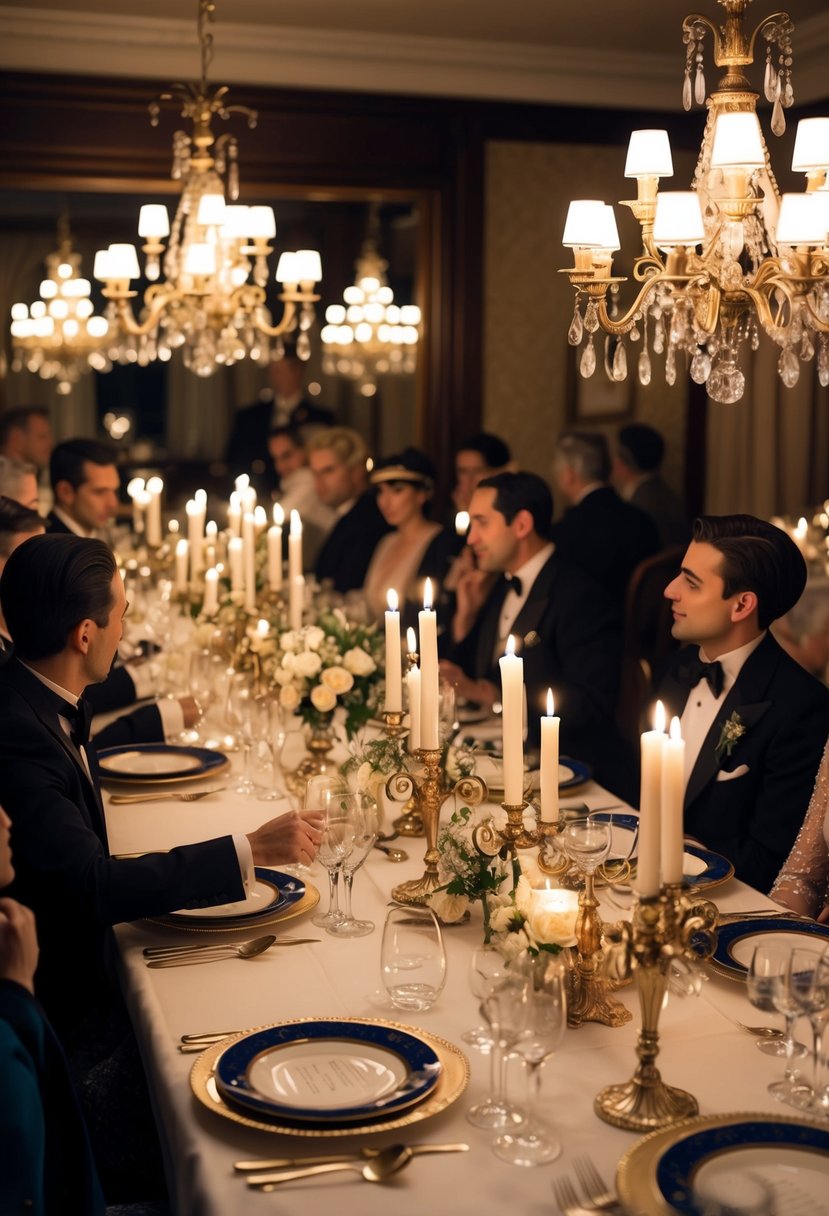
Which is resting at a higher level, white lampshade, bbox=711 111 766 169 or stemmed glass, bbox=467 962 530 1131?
white lampshade, bbox=711 111 766 169

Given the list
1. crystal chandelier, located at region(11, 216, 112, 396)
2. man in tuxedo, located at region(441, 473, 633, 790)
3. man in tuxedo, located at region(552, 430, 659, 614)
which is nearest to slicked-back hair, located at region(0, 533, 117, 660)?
man in tuxedo, located at region(441, 473, 633, 790)

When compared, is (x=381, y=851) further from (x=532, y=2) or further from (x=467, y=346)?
(x=467, y=346)

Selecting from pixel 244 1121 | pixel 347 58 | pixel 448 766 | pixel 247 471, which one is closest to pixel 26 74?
pixel 347 58

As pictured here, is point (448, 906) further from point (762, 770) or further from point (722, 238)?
point (722, 238)

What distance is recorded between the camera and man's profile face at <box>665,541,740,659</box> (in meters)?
2.99

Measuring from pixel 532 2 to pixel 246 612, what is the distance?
3.21m

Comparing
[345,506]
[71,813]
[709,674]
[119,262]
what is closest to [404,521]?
[345,506]

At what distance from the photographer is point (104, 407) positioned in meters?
9.90

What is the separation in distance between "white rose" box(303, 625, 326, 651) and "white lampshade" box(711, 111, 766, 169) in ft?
4.12

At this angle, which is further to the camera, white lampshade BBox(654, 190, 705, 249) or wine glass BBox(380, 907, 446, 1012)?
white lampshade BBox(654, 190, 705, 249)

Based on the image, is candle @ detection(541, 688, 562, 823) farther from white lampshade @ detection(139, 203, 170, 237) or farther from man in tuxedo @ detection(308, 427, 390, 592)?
man in tuxedo @ detection(308, 427, 390, 592)

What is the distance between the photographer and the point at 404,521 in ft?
18.5

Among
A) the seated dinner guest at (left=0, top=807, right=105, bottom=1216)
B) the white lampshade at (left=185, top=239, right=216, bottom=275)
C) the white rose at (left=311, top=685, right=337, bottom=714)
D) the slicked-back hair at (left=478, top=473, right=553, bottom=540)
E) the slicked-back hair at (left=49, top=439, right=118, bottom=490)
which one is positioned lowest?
the seated dinner guest at (left=0, top=807, right=105, bottom=1216)

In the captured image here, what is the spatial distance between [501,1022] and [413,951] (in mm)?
286
